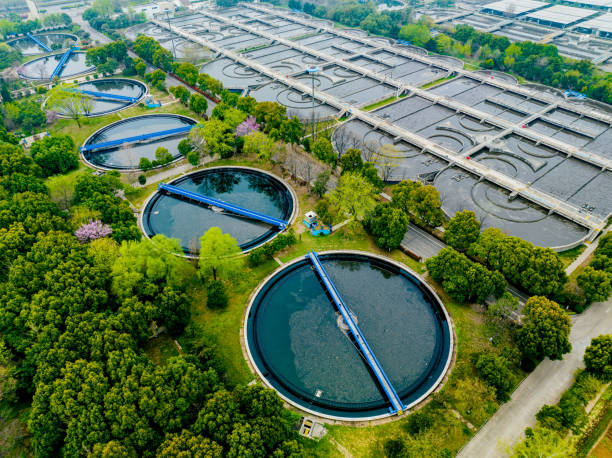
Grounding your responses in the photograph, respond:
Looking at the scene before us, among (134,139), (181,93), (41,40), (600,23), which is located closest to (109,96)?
(181,93)

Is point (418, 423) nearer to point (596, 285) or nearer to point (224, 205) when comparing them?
point (596, 285)

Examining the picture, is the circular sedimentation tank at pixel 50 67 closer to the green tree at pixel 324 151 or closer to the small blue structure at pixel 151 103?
the small blue structure at pixel 151 103

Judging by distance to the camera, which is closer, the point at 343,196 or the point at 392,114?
the point at 343,196

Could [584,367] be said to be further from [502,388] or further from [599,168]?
[599,168]

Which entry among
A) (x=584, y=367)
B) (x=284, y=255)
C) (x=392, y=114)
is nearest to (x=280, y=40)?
(x=392, y=114)

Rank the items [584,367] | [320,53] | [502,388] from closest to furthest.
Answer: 1. [502,388]
2. [584,367]
3. [320,53]

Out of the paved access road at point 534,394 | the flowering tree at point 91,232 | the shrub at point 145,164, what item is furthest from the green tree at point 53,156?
the paved access road at point 534,394
